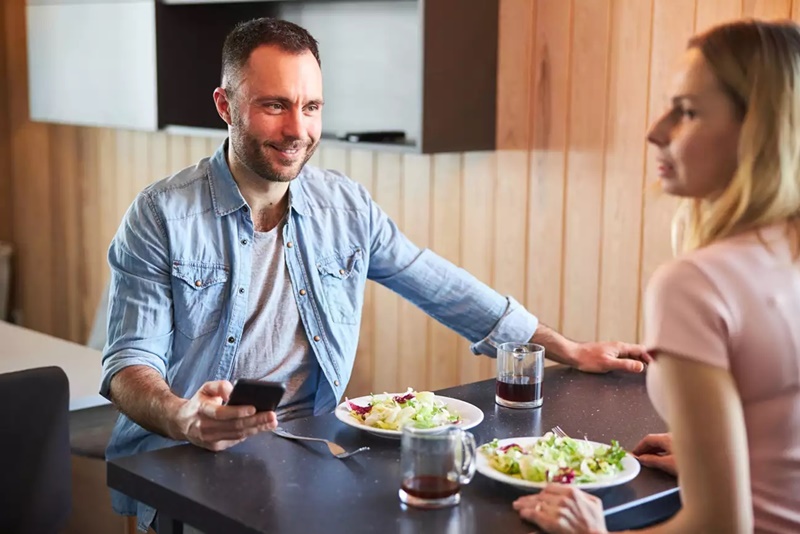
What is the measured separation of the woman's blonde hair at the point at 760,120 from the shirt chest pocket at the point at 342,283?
1.09 meters

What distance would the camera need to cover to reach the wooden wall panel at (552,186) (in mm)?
2523

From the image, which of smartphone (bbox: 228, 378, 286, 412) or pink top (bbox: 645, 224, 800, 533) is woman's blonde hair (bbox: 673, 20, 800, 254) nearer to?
pink top (bbox: 645, 224, 800, 533)

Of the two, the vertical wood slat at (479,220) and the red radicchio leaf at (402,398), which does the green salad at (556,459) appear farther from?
the vertical wood slat at (479,220)

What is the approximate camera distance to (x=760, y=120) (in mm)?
1185

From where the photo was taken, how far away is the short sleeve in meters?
1.17

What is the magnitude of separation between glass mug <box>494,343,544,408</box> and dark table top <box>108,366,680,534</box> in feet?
0.08

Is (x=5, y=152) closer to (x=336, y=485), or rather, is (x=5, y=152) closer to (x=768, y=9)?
(x=768, y=9)

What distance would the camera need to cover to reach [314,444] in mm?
1682

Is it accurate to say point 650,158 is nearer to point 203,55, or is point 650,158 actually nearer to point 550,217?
point 550,217

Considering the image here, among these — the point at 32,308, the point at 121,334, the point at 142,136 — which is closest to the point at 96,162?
the point at 142,136

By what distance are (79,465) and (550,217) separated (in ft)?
4.74

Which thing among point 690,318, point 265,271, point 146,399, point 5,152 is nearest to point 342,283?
point 265,271

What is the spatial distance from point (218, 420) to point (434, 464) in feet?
1.19

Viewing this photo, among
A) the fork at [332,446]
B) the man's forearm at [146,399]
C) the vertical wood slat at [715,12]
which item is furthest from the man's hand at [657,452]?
the vertical wood slat at [715,12]
